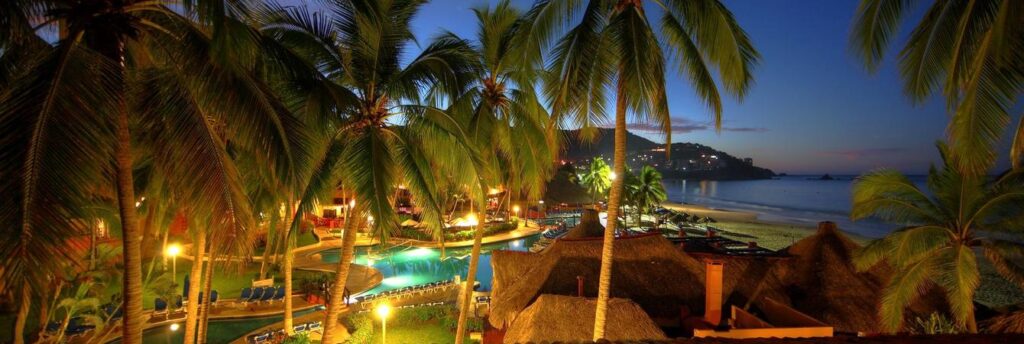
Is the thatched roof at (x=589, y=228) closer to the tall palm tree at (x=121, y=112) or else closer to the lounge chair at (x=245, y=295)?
the lounge chair at (x=245, y=295)

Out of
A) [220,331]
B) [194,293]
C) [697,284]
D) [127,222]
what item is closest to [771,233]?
[697,284]

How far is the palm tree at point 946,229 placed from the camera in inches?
307

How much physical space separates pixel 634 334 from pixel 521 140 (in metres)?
4.74

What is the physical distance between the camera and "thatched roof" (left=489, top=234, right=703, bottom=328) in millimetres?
11406

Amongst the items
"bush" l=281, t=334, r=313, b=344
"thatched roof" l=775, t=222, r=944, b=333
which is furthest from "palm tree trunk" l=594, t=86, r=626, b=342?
"thatched roof" l=775, t=222, r=944, b=333

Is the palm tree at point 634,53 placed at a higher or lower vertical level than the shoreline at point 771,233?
higher

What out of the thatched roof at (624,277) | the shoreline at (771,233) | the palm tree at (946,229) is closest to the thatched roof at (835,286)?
the palm tree at (946,229)

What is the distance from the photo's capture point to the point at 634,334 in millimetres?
8797

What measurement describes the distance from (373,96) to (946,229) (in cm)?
1060

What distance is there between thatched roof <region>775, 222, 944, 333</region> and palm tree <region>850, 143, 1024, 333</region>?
73.4 inches

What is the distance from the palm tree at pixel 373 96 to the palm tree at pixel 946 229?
8507 mm

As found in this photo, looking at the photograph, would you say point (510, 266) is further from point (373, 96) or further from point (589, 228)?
point (373, 96)

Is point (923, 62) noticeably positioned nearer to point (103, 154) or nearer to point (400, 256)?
point (103, 154)

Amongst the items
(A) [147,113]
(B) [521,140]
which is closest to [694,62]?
(B) [521,140]
